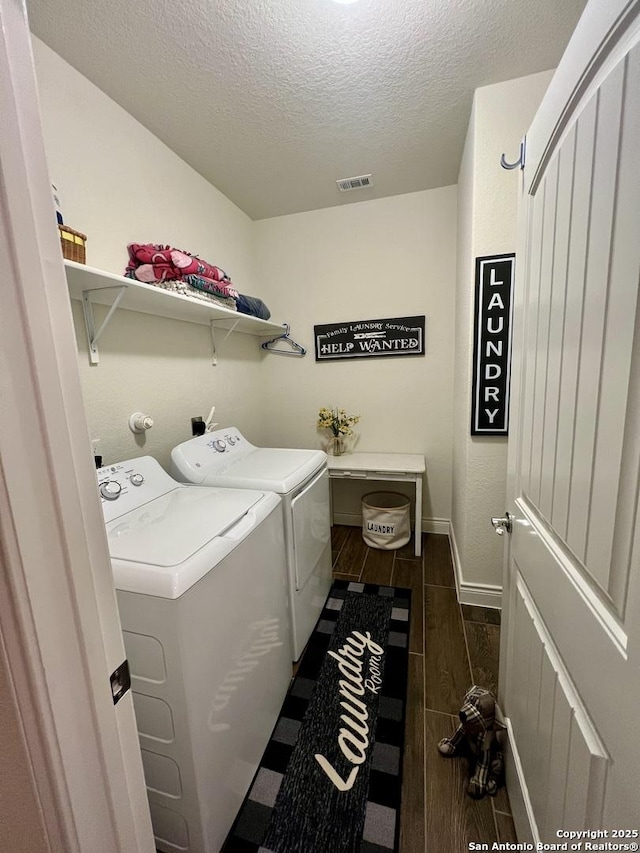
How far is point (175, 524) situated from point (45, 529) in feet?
2.57

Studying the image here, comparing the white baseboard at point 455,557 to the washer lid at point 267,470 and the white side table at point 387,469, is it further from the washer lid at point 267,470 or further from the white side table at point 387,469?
the washer lid at point 267,470

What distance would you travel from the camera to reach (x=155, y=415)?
187 cm

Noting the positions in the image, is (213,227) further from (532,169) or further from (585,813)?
(585,813)

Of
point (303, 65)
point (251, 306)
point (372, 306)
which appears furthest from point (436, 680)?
point (303, 65)

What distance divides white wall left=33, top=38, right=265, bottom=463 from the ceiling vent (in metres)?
0.84

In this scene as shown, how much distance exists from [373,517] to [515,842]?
1.74 meters

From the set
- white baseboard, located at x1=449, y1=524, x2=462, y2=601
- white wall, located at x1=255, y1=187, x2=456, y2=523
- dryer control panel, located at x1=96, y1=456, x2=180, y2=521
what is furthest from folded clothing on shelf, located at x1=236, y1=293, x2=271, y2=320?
white baseboard, located at x1=449, y1=524, x2=462, y2=601

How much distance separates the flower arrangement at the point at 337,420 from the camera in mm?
2867

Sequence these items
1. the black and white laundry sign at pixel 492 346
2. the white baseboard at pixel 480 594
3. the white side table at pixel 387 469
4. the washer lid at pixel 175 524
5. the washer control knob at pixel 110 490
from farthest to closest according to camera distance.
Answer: the white side table at pixel 387 469 < the white baseboard at pixel 480 594 < the black and white laundry sign at pixel 492 346 < the washer control knob at pixel 110 490 < the washer lid at pixel 175 524

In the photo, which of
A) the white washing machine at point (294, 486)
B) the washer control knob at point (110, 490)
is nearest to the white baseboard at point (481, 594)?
the white washing machine at point (294, 486)

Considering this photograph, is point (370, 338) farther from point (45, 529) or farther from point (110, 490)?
point (45, 529)

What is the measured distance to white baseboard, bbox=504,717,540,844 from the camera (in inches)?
34.0

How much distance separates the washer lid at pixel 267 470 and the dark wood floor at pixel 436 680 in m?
0.97

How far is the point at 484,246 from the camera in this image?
1781 mm
